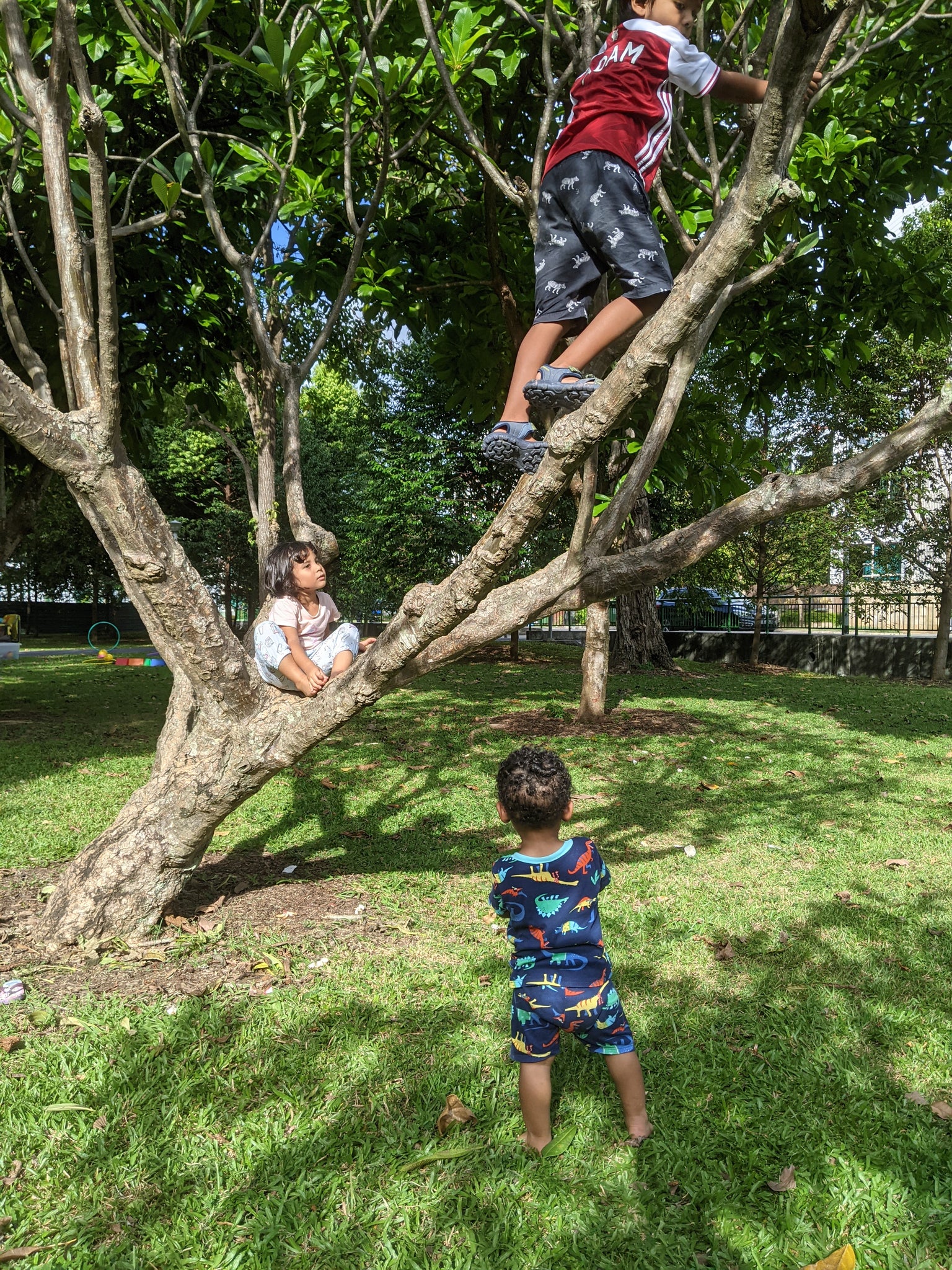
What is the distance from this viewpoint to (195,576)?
12.8 ft

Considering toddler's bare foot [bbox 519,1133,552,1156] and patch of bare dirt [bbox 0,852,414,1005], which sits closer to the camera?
toddler's bare foot [bbox 519,1133,552,1156]

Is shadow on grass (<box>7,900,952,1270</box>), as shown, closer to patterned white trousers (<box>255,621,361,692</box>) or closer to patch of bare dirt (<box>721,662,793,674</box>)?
patterned white trousers (<box>255,621,361,692</box>)

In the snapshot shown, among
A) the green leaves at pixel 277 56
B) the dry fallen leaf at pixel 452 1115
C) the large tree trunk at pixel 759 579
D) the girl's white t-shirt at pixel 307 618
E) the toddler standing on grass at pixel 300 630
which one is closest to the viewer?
the dry fallen leaf at pixel 452 1115

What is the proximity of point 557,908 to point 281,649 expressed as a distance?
2145mm

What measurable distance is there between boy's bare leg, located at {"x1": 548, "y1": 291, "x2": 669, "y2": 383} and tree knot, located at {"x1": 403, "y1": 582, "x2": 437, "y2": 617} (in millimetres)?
1026

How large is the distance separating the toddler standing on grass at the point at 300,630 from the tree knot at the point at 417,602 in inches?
26.7

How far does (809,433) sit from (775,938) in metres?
17.2

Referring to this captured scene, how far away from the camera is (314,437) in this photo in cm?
2697

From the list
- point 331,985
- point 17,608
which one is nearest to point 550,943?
point 331,985

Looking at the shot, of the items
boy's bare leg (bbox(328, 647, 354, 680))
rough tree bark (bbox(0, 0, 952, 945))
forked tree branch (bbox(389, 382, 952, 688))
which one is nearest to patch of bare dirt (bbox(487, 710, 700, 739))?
boy's bare leg (bbox(328, 647, 354, 680))

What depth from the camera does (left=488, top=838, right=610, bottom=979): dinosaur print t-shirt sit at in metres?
2.60

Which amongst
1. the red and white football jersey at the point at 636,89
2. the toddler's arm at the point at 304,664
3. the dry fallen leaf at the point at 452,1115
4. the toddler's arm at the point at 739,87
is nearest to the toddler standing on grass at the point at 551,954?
the dry fallen leaf at the point at 452,1115

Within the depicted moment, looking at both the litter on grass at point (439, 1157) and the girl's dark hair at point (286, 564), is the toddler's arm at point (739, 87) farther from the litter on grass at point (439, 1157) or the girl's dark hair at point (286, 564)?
the litter on grass at point (439, 1157)

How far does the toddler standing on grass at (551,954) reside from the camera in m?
2.57
